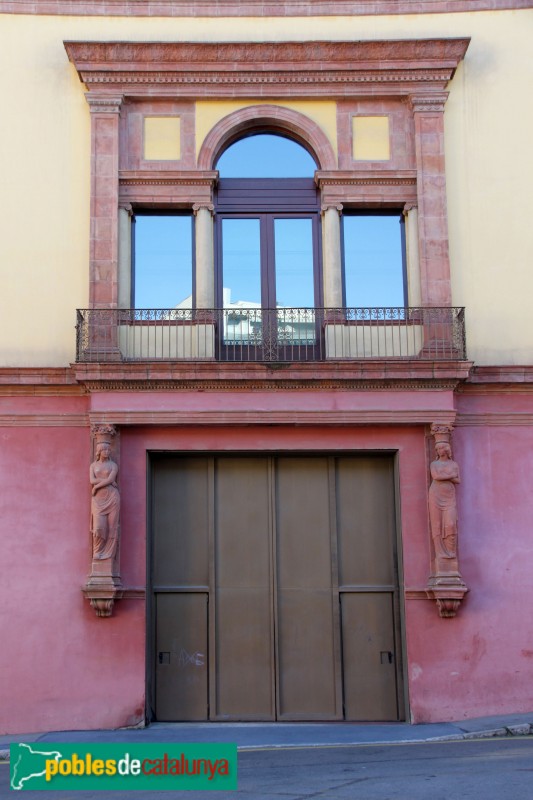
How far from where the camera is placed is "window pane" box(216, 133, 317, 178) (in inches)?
687

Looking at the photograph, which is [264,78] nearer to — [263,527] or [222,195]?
[222,195]

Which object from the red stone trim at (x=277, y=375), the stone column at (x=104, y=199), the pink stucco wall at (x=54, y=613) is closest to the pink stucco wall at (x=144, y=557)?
the pink stucco wall at (x=54, y=613)

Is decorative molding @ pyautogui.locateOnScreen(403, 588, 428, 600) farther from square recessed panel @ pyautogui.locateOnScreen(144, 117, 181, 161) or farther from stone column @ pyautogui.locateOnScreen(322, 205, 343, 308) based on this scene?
square recessed panel @ pyautogui.locateOnScreen(144, 117, 181, 161)

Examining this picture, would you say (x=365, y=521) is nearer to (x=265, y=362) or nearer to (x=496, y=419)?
(x=496, y=419)

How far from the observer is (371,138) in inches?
681

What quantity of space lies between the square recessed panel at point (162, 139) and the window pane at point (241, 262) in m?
1.36

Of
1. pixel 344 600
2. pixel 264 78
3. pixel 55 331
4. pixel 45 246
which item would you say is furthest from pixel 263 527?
pixel 264 78

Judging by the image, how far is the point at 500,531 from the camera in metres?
16.2

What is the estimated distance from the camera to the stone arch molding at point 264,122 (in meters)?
17.1

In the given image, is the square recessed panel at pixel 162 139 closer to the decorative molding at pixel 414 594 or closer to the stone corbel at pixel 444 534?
the stone corbel at pixel 444 534

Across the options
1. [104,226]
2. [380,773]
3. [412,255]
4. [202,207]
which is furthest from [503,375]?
[380,773]

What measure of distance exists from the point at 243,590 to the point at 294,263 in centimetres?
515

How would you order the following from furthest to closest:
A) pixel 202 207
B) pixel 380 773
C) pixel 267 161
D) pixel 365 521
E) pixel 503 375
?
pixel 267 161
pixel 202 207
pixel 365 521
pixel 503 375
pixel 380 773

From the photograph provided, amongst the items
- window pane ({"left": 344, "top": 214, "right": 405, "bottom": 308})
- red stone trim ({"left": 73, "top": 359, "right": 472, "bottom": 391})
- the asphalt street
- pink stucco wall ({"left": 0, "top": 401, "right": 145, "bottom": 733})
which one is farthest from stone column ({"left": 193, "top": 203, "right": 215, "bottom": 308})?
the asphalt street
